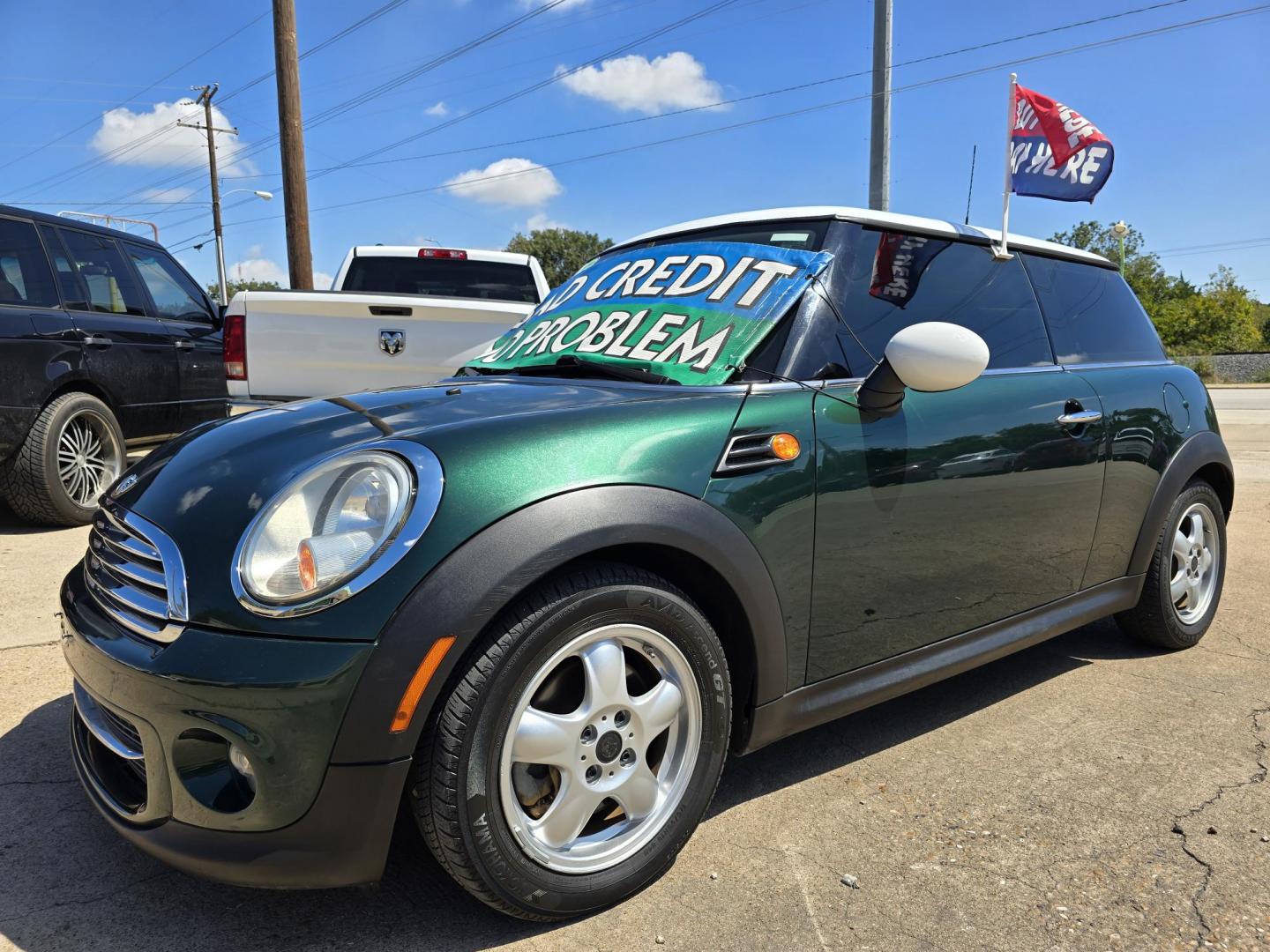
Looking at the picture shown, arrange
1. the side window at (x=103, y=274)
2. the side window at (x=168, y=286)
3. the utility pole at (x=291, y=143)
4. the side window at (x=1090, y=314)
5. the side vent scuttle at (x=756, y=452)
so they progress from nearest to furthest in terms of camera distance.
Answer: the side vent scuttle at (x=756, y=452) < the side window at (x=1090, y=314) < the side window at (x=103, y=274) < the side window at (x=168, y=286) < the utility pole at (x=291, y=143)

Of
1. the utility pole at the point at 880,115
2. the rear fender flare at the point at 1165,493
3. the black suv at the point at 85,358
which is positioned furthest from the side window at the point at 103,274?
the utility pole at the point at 880,115

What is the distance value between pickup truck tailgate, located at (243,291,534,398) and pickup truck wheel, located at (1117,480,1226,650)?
11.7 feet

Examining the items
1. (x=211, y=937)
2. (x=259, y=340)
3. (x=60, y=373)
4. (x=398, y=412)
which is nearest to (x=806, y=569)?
(x=398, y=412)

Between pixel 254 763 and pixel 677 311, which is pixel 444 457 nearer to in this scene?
pixel 254 763

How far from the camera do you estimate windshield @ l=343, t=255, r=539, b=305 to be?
7.73m

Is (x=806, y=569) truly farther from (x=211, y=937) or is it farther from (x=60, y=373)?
(x=60, y=373)

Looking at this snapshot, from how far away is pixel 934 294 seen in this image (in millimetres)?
2906

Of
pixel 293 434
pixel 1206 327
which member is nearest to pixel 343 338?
pixel 293 434

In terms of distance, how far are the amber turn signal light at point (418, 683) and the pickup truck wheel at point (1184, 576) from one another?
297 cm

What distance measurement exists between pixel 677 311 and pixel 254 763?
5.24 ft

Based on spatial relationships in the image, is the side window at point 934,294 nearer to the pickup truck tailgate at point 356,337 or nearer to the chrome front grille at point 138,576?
→ the chrome front grille at point 138,576

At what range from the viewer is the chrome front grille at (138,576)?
178 cm

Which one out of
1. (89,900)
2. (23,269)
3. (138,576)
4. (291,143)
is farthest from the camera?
(291,143)

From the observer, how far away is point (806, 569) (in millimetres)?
2275
